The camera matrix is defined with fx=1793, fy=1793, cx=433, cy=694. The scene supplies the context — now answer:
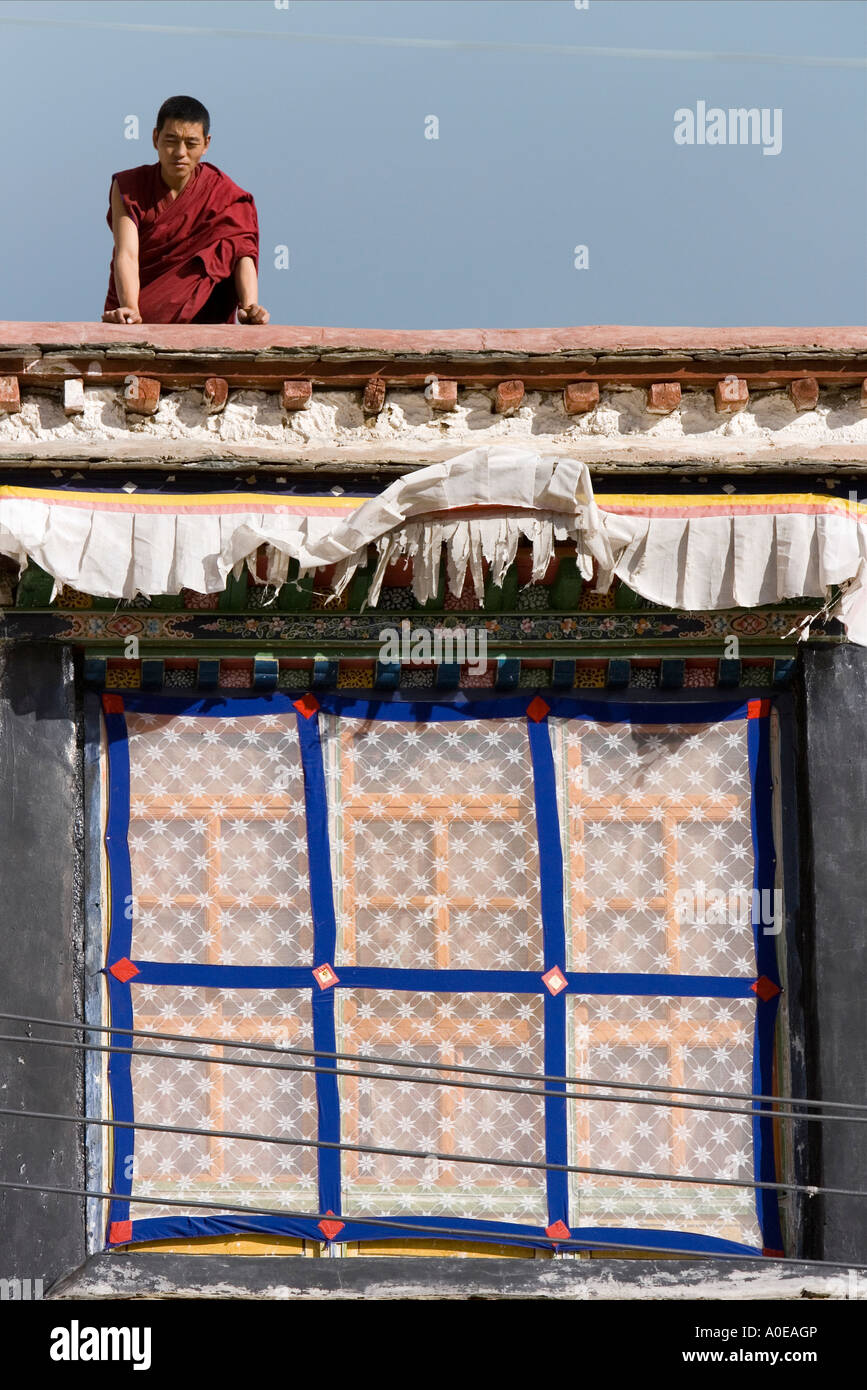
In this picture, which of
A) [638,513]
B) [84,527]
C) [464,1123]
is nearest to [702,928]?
[464,1123]

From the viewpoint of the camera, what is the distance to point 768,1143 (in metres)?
5.88

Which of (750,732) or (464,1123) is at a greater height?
(750,732)

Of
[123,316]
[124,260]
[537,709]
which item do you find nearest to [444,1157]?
[537,709]

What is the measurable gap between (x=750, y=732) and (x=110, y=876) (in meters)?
2.21

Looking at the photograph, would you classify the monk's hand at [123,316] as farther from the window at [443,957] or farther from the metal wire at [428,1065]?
the metal wire at [428,1065]

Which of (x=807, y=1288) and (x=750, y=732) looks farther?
(x=750, y=732)

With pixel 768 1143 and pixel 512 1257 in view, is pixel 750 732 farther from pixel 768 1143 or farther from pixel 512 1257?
pixel 512 1257

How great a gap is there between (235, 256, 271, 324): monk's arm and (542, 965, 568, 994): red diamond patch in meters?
2.73

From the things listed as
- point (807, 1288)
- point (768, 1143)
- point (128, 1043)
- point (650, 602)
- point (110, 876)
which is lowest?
point (807, 1288)

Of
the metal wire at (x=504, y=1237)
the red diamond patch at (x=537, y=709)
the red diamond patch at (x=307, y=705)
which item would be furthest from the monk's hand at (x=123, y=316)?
the metal wire at (x=504, y=1237)

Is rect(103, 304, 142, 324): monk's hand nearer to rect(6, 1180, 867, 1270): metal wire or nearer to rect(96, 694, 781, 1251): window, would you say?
rect(96, 694, 781, 1251): window

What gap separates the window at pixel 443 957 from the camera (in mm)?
5824

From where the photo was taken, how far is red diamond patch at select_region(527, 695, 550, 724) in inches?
240

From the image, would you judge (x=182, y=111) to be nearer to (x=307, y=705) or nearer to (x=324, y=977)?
(x=307, y=705)
